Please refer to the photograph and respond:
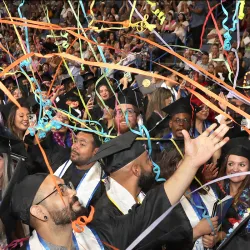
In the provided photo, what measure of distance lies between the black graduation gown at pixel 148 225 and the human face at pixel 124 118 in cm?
198

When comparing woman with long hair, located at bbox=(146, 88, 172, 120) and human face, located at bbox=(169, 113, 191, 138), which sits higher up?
human face, located at bbox=(169, 113, 191, 138)

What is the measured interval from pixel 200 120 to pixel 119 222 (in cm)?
295

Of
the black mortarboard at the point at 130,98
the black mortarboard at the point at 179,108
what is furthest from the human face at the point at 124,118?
the black mortarboard at the point at 179,108

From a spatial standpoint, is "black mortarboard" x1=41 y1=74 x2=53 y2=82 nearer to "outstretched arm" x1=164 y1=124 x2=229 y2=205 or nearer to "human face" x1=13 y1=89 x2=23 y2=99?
"human face" x1=13 y1=89 x2=23 y2=99

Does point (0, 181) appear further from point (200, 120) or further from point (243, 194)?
point (200, 120)

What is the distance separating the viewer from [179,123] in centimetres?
571

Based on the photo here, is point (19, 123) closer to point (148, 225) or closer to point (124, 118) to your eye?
point (124, 118)

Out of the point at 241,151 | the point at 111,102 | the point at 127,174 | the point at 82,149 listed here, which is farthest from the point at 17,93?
the point at 127,174

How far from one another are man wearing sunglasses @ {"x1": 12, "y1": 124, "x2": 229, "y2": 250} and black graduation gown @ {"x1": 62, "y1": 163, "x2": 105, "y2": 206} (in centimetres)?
106

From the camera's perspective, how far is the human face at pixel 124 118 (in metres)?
5.44

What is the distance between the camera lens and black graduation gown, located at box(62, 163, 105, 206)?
4529 millimetres

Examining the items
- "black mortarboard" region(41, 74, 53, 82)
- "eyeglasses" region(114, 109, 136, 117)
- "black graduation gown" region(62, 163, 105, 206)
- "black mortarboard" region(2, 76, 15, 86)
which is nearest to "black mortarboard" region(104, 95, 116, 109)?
"eyeglasses" region(114, 109, 136, 117)

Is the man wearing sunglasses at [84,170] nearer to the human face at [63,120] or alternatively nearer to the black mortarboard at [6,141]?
the black mortarboard at [6,141]

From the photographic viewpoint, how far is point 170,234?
3.37 meters
